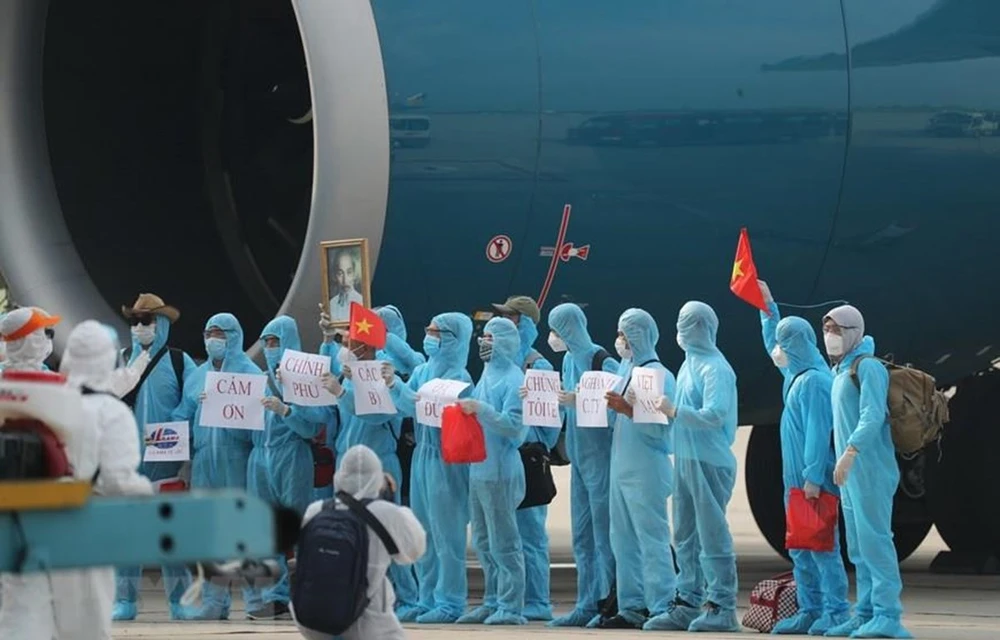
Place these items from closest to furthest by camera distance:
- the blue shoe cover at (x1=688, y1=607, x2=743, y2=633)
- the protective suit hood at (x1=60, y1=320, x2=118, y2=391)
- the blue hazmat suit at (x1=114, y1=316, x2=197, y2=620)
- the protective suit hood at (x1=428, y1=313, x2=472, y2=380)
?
the protective suit hood at (x1=60, y1=320, x2=118, y2=391), the blue shoe cover at (x1=688, y1=607, x2=743, y2=633), the protective suit hood at (x1=428, y1=313, x2=472, y2=380), the blue hazmat suit at (x1=114, y1=316, x2=197, y2=620)

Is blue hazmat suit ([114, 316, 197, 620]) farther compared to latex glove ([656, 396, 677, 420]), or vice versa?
blue hazmat suit ([114, 316, 197, 620])

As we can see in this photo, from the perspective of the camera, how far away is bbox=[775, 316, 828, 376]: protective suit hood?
39.0 feet

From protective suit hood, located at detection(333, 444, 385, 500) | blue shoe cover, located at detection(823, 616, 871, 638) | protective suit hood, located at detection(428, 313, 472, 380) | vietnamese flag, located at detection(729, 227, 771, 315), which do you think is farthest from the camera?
protective suit hood, located at detection(428, 313, 472, 380)

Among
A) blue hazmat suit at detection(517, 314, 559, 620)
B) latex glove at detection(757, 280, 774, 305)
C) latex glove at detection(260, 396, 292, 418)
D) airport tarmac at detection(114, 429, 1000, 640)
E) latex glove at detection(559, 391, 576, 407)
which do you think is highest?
latex glove at detection(757, 280, 774, 305)

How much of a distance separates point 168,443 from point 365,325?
156 centimetres

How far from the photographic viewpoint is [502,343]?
487 inches

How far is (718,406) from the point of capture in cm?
1166

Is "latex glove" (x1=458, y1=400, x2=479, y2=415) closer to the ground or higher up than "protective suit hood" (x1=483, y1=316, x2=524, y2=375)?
closer to the ground

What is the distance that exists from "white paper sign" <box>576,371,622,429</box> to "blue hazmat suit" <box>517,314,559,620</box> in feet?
1.83

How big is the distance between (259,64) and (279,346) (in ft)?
7.73

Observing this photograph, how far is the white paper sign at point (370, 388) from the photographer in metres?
12.4

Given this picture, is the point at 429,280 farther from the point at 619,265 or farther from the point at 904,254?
the point at 904,254

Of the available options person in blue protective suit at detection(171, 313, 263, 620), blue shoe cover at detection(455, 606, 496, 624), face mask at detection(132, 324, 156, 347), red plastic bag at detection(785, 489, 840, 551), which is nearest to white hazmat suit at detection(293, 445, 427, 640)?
red plastic bag at detection(785, 489, 840, 551)

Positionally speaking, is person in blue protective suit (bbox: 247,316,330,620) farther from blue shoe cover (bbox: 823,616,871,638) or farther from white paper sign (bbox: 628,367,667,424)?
blue shoe cover (bbox: 823,616,871,638)
